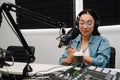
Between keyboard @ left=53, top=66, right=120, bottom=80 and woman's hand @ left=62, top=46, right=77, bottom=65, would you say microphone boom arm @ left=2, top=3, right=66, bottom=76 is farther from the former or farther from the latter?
woman's hand @ left=62, top=46, right=77, bottom=65

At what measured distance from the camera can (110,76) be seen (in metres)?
1.30

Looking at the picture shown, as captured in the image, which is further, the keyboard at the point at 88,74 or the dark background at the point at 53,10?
the dark background at the point at 53,10

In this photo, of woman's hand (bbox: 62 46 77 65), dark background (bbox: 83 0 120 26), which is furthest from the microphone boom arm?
dark background (bbox: 83 0 120 26)

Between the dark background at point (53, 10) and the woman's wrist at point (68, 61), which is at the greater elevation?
the dark background at point (53, 10)

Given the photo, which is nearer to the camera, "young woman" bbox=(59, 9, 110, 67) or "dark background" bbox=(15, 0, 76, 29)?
"young woman" bbox=(59, 9, 110, 67)

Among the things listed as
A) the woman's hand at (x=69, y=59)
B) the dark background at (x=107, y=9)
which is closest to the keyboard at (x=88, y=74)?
the woman's hand at (x=69, y=59)

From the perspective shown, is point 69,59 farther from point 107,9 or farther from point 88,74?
point 107,9

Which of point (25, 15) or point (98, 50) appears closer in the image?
point (25, 15)

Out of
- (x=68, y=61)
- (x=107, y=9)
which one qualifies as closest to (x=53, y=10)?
(x=107, y=9)

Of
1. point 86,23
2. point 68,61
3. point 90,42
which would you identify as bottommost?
point 68,61

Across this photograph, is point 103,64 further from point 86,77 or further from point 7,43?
point 7,43

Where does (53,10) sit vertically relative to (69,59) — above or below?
above

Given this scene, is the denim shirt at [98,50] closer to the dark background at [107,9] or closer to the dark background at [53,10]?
the dark background at [107,9]

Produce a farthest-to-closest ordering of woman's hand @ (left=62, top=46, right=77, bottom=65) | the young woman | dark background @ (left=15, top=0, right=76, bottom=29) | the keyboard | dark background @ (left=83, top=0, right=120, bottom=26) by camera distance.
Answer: dark background @ (left=15, top=0, right=76, bottom=29) → dark background @ (left=83, top=0, right=120, bottom=26) → the young woman → woman's hand @ (left=62, top=46, right=77, bottom=65) → the keyboard
